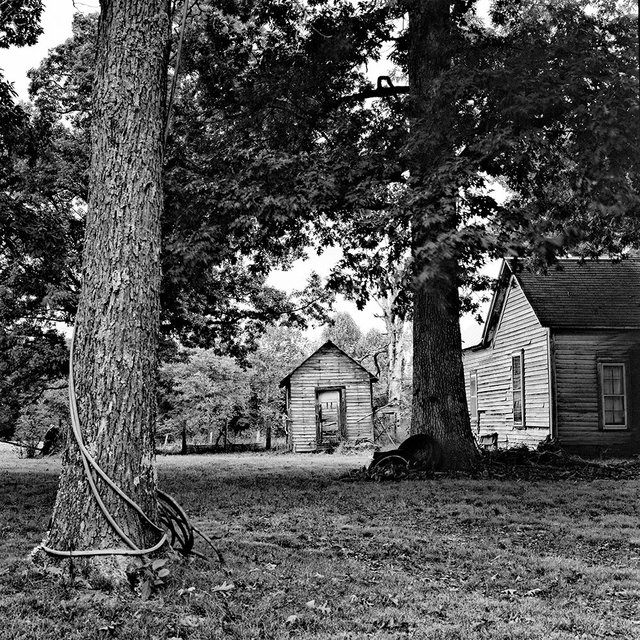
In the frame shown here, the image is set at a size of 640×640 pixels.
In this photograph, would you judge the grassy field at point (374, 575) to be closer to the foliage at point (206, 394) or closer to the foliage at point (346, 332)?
the foliage at point (206, 394)

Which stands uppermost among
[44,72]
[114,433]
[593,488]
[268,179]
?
[44,72]

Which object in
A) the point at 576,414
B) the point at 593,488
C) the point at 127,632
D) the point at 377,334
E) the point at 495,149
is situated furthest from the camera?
the point at 377,334

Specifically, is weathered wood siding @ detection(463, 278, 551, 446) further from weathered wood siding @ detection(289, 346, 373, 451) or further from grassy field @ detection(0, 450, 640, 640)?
grassy field @ detection(0, 450, 640, 640)

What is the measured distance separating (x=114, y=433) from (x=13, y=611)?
4.33 ft

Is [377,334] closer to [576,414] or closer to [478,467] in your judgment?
[576,414]

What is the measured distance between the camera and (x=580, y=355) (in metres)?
19.7

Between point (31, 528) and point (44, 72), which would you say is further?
point (44, 72)

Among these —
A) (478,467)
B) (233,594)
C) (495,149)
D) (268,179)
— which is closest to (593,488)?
(478,467)

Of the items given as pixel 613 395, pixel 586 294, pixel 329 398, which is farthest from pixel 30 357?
pixel 613 395

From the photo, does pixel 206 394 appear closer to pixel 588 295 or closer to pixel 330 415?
pixel 330 415

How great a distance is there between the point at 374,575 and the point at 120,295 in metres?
3.02

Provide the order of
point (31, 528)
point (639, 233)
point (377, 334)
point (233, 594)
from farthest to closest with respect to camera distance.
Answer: point (377, 334)
point (639, 233)
point (31, 528)
point (233, 594)

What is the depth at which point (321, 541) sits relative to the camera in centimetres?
706

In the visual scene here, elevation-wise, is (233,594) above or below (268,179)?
below
